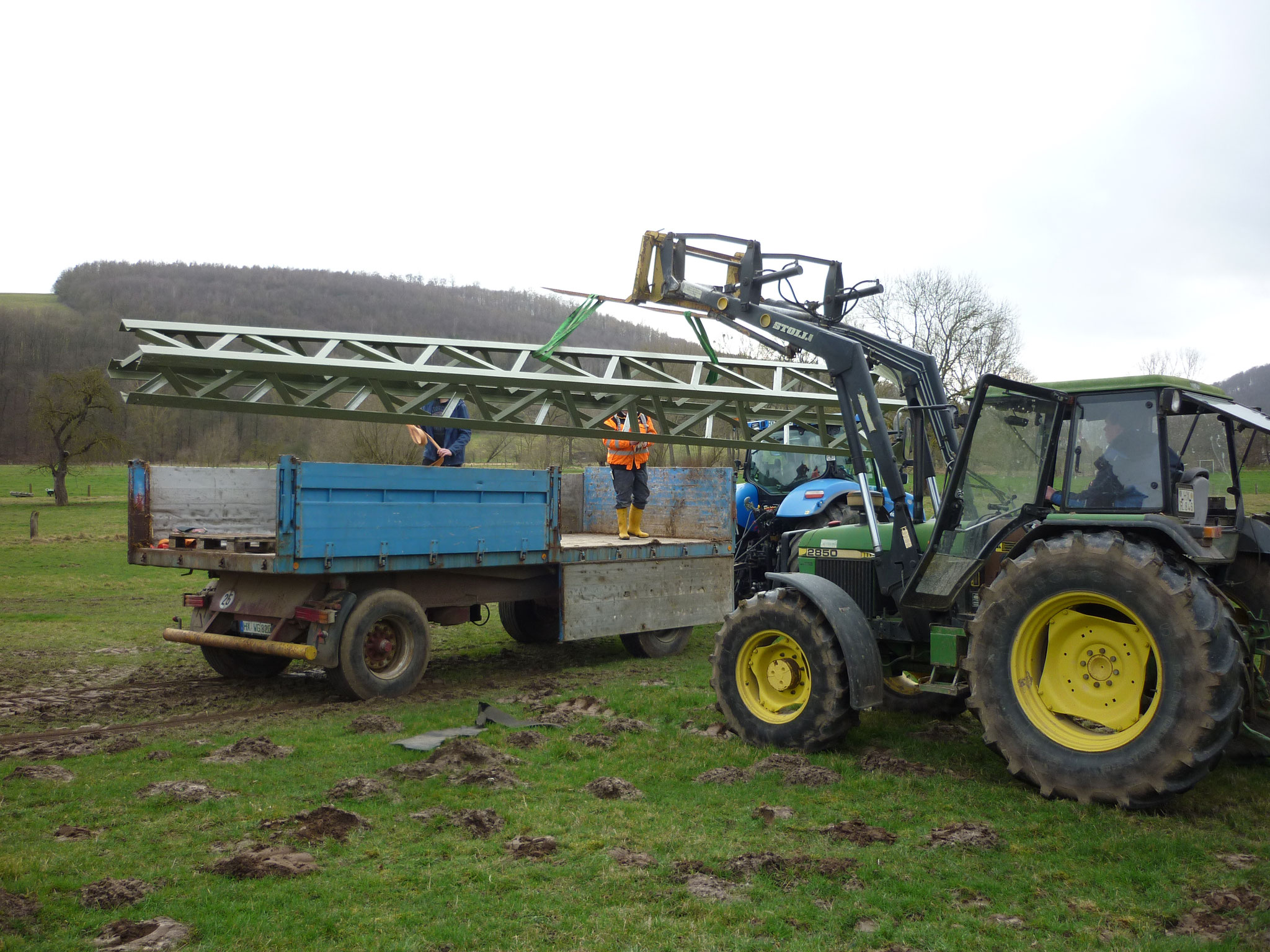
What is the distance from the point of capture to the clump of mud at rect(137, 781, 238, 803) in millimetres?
5090

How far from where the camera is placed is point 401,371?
240 inches

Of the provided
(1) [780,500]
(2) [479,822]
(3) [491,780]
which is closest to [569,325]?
(3) [491,780]

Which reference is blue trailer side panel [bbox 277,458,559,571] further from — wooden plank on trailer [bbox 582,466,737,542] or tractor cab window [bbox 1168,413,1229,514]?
tractor cab window [bbox 1168,413,1229,514]

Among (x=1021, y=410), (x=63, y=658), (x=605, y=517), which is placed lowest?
(x=63, y=658)

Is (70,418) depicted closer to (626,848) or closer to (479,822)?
(479,822)

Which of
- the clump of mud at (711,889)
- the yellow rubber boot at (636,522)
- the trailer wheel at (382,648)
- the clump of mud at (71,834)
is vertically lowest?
the clump of mud at (71,834)

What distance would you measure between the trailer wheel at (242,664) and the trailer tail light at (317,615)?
3.64 ft

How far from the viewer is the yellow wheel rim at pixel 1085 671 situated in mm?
4992

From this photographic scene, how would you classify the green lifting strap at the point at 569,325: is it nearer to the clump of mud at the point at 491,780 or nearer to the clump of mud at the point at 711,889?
the clump of mud at the point at 491,780

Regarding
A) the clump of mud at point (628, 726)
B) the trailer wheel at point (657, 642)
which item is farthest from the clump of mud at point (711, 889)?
the trailer wheel at point (657, 642)

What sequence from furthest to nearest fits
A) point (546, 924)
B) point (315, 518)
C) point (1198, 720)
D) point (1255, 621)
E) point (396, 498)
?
point (396, 498) < point (315, 518) < point (1255, 621) < point (1198, 720) < point (546, 924)

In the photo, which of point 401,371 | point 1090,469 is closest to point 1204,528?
→ point 1090,469

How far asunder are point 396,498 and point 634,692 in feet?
8.33

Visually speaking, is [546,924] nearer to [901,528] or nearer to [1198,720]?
[1198,720]
